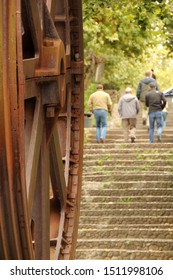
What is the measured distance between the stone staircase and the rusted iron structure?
41.0 ft

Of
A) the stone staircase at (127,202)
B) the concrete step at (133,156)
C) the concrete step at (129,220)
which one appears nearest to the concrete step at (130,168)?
the stone staircase at (127,202)

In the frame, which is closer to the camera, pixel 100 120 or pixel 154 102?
pixel 154 102

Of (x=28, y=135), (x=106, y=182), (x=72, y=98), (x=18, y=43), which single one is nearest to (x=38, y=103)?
(x=28, y=135)

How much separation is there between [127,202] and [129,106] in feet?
10.8

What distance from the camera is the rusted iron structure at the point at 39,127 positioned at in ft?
18.4

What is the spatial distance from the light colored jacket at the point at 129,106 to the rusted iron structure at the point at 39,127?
59.1 ft

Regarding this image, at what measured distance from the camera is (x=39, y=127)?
681 cm

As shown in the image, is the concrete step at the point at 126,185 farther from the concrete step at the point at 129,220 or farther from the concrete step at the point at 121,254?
the concrete step at the point at 121,254

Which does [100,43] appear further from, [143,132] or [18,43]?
[18,43]

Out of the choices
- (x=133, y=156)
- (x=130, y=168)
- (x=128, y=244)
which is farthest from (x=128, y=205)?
(x=133, y=156)

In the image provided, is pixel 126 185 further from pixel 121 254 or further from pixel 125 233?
pixel 121 254
